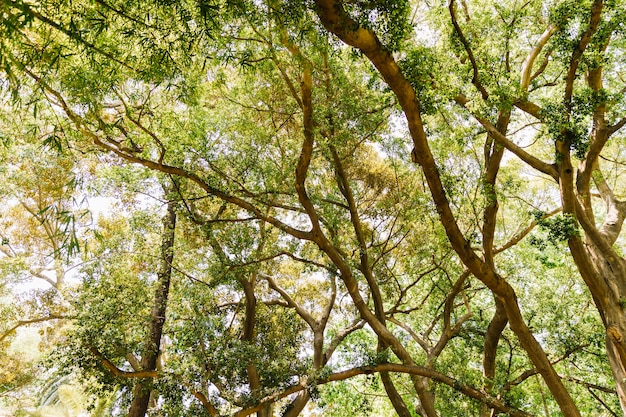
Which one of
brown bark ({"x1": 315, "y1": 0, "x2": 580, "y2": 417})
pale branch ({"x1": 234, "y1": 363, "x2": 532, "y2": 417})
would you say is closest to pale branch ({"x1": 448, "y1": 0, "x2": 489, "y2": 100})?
brown bark ({"x1": 315, "y1": 0, "x2": 580, "y2": 417})

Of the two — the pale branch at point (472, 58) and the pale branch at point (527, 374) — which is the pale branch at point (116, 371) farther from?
the pale branch at point (472, 58)

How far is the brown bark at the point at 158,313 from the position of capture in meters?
7.27

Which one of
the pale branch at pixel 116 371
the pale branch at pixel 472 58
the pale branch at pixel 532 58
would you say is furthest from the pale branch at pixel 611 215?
the pale branch at pixel 116 371

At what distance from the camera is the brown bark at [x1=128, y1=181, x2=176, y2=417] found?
7266mm

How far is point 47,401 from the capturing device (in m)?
10.5

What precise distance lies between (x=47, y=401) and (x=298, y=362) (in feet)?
23.1

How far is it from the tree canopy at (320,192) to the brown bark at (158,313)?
6 cm

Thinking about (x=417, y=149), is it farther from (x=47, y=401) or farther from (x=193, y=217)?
(x=47, y=401)

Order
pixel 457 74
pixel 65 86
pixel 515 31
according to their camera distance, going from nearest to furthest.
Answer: pixel 65 86 → pixel 457 74 → pixel 515 31

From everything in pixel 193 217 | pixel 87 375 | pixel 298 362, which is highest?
pixel 193 217

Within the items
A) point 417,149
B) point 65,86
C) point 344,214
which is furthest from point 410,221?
point 65,86

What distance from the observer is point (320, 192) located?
28.1 feet

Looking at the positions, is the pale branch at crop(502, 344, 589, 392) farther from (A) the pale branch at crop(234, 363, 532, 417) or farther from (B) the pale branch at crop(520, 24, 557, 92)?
(B) the pale branch at crop(520, 24, 557, 92)

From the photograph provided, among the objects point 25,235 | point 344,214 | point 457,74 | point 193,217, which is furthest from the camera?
point 25,235
